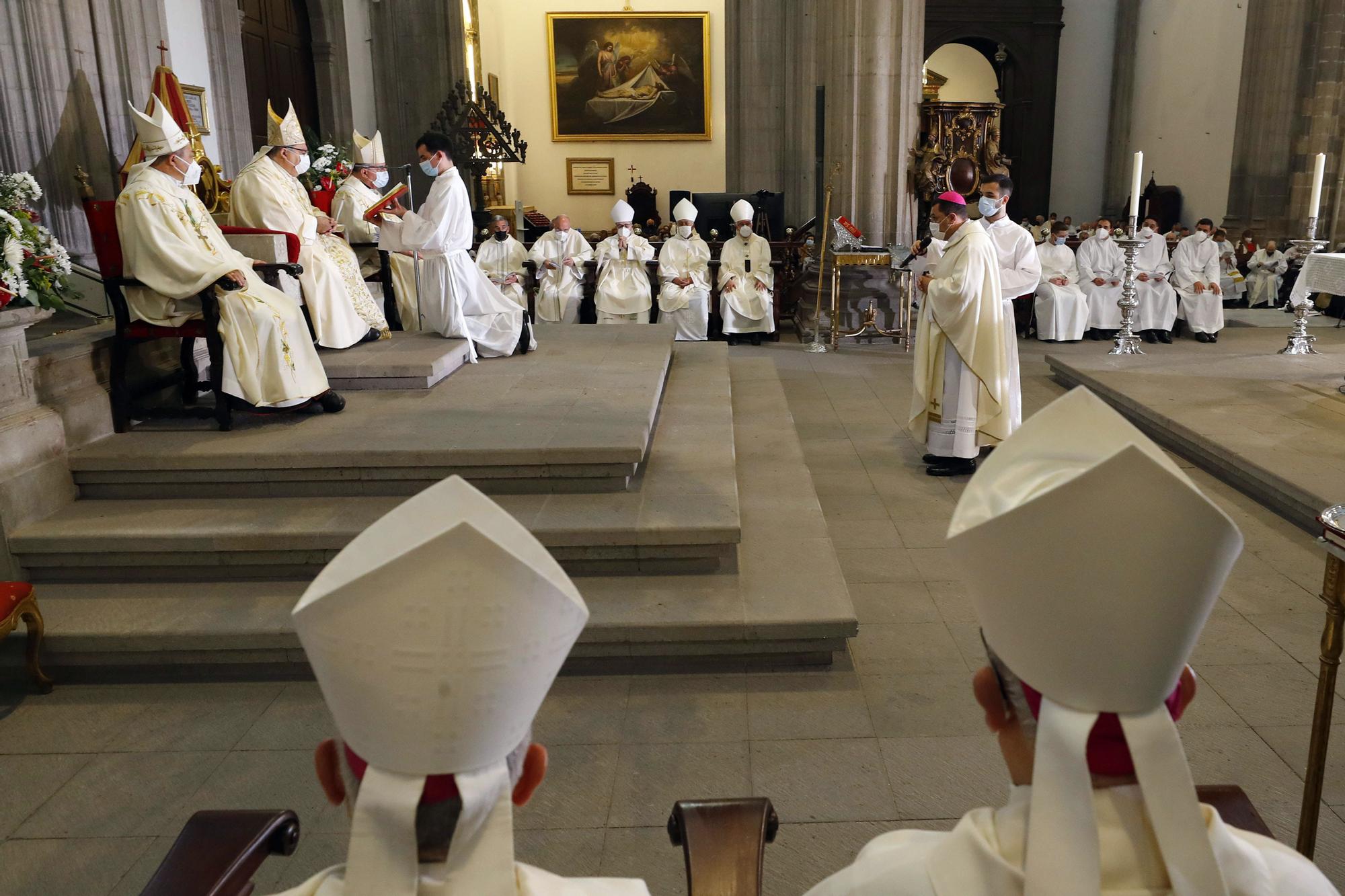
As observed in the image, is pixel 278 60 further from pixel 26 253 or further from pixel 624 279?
A: pixel 26 253

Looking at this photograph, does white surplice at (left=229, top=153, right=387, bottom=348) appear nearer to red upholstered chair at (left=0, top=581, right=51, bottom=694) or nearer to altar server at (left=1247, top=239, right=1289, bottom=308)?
red upholstered chair at (left=0, top=581, right=51, bottom=694)

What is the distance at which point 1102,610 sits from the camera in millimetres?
1224

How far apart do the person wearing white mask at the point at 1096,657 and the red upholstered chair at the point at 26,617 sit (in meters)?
3.28

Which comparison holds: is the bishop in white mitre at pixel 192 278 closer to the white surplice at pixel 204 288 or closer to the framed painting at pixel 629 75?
the white surplice at pixel 204 288

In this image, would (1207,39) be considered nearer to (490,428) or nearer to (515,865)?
(490,428)

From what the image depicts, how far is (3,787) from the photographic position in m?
3.17

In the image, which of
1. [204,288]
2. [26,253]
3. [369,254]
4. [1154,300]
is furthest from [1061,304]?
[26,253]

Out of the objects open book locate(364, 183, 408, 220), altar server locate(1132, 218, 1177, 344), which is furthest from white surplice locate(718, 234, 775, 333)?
open book locate(364, 183, 408, 220)

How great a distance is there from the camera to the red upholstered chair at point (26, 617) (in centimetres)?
345

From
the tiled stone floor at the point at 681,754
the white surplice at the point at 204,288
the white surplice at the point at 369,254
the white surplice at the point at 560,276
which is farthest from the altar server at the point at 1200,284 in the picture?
the white surplice at the point at 204,288

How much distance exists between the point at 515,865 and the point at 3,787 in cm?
264

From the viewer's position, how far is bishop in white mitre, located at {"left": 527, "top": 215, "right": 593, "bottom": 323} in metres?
11.2

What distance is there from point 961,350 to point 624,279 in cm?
565

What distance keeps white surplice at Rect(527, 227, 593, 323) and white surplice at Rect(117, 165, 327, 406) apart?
238 inches
